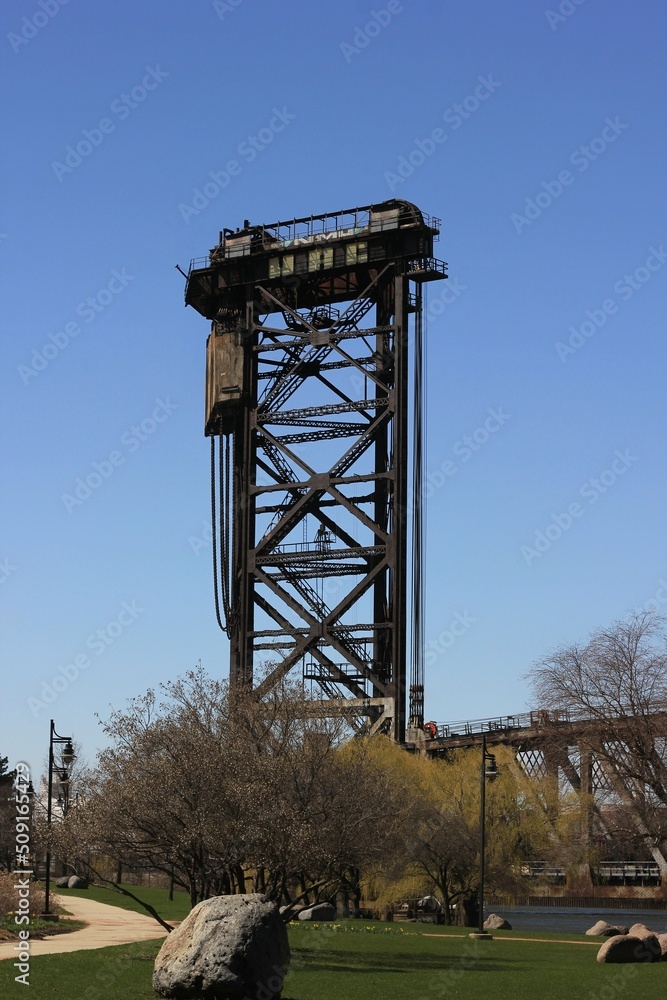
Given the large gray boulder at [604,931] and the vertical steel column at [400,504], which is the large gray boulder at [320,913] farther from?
the vertical steel column at [400,504]

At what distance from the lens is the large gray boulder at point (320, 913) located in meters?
49.1

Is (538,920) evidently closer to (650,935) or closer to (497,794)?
(497,794)

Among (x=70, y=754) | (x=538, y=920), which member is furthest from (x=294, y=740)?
(x=538, y=920)

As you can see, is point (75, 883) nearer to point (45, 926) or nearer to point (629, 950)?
point (45, 926)

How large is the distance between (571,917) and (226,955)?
5553cm

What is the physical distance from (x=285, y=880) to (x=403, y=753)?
107 feet

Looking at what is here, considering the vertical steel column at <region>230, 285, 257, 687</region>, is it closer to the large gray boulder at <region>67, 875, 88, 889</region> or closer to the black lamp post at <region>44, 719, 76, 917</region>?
the large gray boulder at <region>67, 875, 88, 889</region>

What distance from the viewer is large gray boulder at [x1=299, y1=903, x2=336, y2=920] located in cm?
4912

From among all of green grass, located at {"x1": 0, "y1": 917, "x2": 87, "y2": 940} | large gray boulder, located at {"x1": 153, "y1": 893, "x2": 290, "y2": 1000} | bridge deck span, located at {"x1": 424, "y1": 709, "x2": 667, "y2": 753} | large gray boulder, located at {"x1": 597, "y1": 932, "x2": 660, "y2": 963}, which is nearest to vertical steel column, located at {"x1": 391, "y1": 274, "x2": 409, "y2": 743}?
bridge deck span, located at {"x1": 424, "y1": 709, "x2": 667, "y2": 753}

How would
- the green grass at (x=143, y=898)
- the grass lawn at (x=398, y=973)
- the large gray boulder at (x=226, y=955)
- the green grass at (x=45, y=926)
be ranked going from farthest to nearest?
the green grass at (x=143, y=898), the green grass at (x=45, y=926), the grass lawn at (x=398, y=973), the large gray boulder at (x=226, y=955)

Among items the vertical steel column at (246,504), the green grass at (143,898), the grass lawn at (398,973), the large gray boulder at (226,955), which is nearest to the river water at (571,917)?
the green grass at (143,898)

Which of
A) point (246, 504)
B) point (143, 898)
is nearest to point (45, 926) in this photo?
point (143, 898)

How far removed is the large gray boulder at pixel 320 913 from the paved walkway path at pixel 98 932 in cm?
582

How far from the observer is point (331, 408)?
7594 cm
